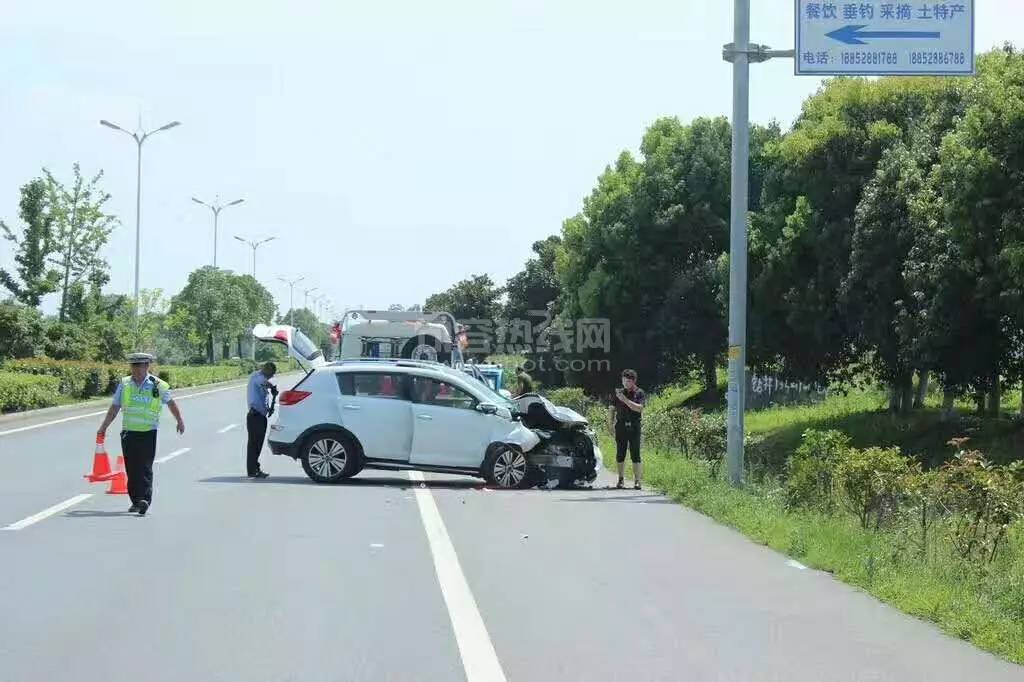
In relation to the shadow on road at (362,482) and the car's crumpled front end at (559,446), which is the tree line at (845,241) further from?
the shadow on road at (362,482)

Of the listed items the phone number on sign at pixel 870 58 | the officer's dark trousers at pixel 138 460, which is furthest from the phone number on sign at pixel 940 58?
the officer's dark trousers at pixel 138 460

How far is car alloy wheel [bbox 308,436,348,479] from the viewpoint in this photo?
18156mm

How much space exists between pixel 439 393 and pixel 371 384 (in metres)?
0.97

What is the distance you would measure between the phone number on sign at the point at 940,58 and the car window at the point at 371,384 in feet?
26.5

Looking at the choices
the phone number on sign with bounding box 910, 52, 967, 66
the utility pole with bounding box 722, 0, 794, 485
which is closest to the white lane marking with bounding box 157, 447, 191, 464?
the utility pole with bounding box 722, 0, 794, 485

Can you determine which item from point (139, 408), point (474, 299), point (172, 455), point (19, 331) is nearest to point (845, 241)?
point (172, 455)

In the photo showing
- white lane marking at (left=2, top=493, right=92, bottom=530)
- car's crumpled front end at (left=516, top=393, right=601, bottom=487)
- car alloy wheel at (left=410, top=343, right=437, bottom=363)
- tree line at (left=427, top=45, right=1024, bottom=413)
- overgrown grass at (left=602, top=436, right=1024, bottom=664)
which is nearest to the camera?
overgrown grass at (left=602, top=436, right=1024, bottom=664)

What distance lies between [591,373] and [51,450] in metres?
30.4

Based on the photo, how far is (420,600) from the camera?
904 cm

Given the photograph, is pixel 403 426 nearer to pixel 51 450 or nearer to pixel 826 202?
pixel 51 450

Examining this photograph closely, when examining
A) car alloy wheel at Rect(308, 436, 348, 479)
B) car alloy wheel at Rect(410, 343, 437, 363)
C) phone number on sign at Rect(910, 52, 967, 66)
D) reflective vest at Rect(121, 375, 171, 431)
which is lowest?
car alloy wheel at Rect(308, 436, 348, 479)

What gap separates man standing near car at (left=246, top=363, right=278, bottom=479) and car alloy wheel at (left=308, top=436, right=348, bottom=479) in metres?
0.88

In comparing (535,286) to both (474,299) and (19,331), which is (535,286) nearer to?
(474,299)

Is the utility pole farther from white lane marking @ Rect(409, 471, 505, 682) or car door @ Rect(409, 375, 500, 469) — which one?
white lane marking @ Rect(409, 471, 505, 682)
